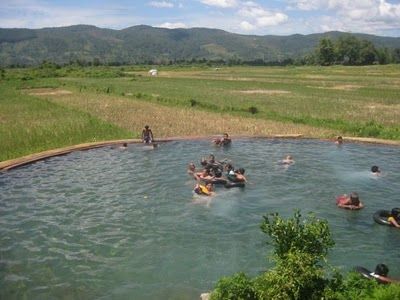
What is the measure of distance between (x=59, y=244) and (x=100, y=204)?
167 inches

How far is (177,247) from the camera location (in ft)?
53.0

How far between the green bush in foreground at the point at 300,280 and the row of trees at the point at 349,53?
16896cm

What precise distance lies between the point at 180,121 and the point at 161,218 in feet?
75.6

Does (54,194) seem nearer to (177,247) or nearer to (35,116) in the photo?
(177,247)

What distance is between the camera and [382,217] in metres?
18.2

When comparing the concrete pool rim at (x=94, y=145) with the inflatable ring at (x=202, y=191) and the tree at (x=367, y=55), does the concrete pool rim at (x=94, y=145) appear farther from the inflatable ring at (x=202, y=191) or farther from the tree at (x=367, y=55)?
the tree at (x=367, y=55)

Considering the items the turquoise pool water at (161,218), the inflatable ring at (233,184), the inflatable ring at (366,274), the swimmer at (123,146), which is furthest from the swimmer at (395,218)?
the swimmer at (123,146)

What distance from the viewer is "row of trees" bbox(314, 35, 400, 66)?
6639 inches

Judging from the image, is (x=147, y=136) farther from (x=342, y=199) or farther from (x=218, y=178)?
(x=342, y=199)

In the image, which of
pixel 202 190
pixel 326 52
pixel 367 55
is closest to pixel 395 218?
pixel 202 190

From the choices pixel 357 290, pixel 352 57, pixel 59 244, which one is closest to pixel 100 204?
pixel 59 244

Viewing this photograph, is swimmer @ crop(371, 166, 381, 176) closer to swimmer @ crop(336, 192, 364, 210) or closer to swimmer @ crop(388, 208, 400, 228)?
swimmer @ crop(336, 192, 364, 210)

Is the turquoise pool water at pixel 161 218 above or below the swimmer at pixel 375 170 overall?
below

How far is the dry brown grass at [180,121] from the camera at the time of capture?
36406 millimetres
